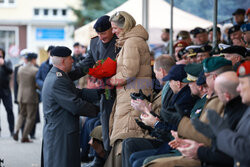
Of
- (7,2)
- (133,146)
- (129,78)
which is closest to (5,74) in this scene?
(129,78)

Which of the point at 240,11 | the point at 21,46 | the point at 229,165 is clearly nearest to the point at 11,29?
the point at 21,46

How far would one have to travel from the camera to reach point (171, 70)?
18.1 ft

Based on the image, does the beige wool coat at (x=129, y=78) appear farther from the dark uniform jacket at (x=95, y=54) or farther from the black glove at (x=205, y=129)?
the black glove at (x=205, y=129)

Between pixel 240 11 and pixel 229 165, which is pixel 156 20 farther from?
pixel 229 165

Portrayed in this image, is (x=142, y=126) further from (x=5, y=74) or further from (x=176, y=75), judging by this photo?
(x=5, y=74)

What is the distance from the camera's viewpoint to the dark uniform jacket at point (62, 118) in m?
5.89

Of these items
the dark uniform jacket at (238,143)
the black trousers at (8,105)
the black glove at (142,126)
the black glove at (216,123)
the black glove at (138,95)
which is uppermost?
the black glove at (138,95)

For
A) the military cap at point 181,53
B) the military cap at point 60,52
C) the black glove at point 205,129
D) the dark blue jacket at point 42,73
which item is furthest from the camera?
the dark blue jacket at point 42,73

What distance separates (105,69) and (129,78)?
312mm

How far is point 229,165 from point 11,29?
35.7m

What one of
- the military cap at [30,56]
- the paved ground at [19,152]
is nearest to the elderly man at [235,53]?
the paved ground at [19,152]

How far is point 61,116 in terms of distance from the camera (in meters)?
5.94

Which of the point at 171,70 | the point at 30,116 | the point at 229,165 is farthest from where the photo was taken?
the point at 30,116

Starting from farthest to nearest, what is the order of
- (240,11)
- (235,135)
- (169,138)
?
(240,11), (169,138), (235,135)
